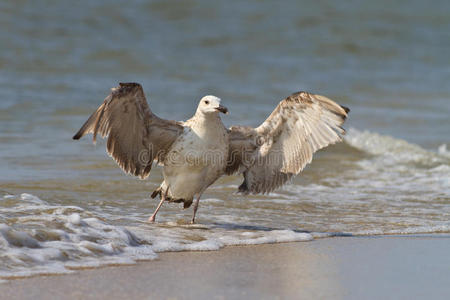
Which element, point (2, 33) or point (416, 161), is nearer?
point (416, 161)

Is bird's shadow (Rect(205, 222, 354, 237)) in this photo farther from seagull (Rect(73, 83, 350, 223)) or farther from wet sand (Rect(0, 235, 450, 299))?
wet sand (Rect(0, 235, 450, 299))

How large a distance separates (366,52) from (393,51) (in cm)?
119

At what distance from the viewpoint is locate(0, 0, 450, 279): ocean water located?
5805 millimetres

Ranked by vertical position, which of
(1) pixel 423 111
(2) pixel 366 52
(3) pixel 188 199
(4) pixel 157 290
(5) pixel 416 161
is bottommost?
(4) pixel 157 290

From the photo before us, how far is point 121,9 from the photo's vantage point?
21562mm

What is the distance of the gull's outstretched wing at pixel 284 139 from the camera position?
6.19 m

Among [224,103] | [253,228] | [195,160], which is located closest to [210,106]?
[195,160]

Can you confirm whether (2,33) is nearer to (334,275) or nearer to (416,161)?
(416,161)

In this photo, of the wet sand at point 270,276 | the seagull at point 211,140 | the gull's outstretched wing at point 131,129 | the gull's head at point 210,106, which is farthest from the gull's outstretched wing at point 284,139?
the wet sand at point 270,276

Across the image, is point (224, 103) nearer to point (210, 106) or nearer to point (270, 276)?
point (210, 106)

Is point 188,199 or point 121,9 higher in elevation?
point 121,9

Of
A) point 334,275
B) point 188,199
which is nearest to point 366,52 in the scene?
point 188,199

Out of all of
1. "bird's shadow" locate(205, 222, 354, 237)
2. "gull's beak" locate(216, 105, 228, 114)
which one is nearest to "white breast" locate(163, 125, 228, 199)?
"gull's beak" locate(216, 105, 228, 114)

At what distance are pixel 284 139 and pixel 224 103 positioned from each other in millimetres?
7869
